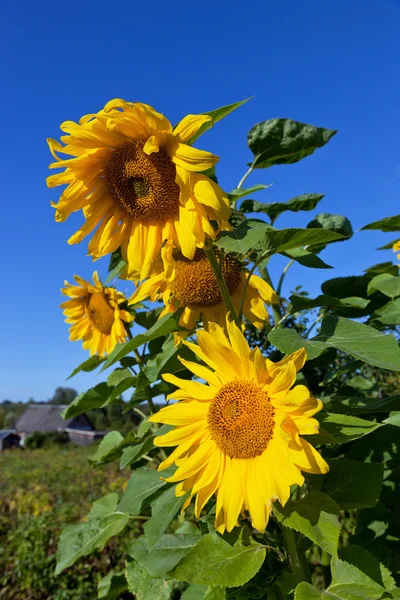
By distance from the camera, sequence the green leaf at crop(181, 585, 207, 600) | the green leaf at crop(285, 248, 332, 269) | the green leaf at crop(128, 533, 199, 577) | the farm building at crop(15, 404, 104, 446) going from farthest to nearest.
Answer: the farm building at crop(15, 404, 104, 446) → the green leaf at crop(128, 533, 199, 577) → the green leaf at crop(285, 248, 332, 269) → the green leaf at crop(181, 585, 207, 600)

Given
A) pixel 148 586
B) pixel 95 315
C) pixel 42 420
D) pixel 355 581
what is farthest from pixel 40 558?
pixel 42 420

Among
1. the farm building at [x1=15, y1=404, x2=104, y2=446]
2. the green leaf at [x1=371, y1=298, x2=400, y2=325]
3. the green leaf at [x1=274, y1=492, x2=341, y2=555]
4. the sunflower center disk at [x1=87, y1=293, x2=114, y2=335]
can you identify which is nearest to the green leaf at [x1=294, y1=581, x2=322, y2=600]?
the green leaf at [x1=274, y1=492, x2=341, y2=555]

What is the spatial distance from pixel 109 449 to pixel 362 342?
1.24m

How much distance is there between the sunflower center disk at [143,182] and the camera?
1.24m

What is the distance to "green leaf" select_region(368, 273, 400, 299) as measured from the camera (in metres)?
1.71

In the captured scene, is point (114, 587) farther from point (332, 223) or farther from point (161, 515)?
point (332, 223)

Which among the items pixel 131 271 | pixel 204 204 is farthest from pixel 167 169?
pixel 131 271

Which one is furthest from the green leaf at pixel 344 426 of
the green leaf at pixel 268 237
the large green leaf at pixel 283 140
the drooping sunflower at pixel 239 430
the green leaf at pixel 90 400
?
the green leaf at pixel 90 400

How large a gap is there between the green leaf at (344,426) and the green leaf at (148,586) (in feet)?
3.82

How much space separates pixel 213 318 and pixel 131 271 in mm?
298

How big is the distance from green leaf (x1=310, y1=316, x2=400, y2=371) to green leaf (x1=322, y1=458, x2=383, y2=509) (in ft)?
1.15

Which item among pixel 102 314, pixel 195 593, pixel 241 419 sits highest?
pixel 102 314

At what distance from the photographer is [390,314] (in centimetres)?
164

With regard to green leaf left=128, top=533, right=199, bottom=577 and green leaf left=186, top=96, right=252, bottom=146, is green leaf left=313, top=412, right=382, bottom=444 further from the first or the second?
green leaf left=128, top=533, right=199, bottom=577
